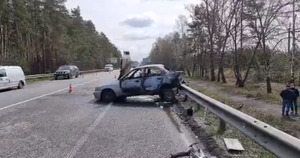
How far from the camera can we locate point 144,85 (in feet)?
51.5

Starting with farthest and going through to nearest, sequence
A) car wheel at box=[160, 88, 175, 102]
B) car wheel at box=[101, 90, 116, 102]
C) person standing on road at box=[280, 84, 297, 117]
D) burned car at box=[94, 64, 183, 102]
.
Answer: car wheel at box=[101, 90, 116, 102]
burned car at box=[94, 64, 183, 102]
car wheel at box=[160, 88, 175, 102]
person standing on road at box=[280, 84, 297, 117]

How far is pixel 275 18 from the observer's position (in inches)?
995

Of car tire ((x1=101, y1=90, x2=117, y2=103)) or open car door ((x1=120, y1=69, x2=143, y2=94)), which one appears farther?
car tire ((x1=101, y1=90, x2=117, y2=103))

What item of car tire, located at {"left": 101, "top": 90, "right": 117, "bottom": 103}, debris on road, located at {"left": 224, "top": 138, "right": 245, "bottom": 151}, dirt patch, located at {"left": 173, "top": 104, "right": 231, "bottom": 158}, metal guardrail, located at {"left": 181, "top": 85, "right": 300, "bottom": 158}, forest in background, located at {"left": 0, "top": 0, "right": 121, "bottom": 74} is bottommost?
dirt patch, located at {"left": 173, "top": 104, "right": 231, "bottom": 158}

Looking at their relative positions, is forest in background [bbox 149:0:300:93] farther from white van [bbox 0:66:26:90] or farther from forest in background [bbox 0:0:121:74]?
forest in background [bbox 0:0:121:74]

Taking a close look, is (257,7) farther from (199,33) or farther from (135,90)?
(199,33)

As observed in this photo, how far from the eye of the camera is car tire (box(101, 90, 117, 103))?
1587 centimetres

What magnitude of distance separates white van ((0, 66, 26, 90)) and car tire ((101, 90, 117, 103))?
37.8 ft

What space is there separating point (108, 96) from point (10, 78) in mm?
12839

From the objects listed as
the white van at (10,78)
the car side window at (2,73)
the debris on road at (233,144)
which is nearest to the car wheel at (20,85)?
the white van at (10,78)

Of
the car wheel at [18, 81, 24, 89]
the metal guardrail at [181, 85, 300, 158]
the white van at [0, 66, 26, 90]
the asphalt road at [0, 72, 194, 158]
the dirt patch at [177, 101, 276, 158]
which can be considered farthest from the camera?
the car wheel at [18, 81, 24, 89]

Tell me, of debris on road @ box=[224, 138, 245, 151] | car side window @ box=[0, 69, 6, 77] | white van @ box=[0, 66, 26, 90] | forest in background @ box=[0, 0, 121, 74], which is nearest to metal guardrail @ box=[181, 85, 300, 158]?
debris on road @ box=[224, 138, 245, 151]

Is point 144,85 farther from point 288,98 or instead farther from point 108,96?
point 288,98

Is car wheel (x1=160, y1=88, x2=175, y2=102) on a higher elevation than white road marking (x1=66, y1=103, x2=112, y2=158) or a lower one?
higher
